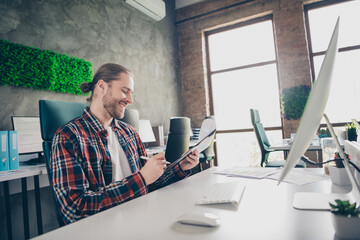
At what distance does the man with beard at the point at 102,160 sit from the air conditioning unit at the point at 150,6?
2811 millimetres

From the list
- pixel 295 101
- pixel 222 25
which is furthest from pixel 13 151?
pixel 222 25

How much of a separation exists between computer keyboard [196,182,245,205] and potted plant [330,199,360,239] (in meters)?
0.30

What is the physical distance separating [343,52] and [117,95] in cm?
445

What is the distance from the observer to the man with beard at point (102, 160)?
917 mm

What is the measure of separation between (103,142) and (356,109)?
179 inches

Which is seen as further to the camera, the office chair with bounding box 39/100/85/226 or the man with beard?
the office chair with bounding box 39/100/85/226

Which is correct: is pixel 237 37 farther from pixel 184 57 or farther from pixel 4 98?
pixel 4 98

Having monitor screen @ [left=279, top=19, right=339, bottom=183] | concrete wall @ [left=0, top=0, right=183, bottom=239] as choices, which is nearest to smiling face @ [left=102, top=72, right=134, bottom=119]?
monitor screen @ [left=279, top=19, right=339, bottom=183]

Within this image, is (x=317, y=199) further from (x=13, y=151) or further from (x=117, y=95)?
(x=13, y=151)

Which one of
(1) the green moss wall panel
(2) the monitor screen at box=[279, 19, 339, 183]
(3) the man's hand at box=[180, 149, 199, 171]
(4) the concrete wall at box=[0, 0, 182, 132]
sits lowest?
(3) the man's hand at box=[180, 149, 199, 171]

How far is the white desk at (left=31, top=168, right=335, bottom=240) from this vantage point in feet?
1.92

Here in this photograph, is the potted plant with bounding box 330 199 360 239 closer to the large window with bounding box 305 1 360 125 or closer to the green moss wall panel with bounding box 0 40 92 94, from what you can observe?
the green moss wall panel with bounding box 0 40 92 94

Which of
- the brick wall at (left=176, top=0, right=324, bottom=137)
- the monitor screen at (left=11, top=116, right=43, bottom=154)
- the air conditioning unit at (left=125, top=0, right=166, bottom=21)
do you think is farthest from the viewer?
the brick wall at (left=176, top=0, right=324, bottom=137)

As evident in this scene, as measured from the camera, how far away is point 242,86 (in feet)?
16.4
